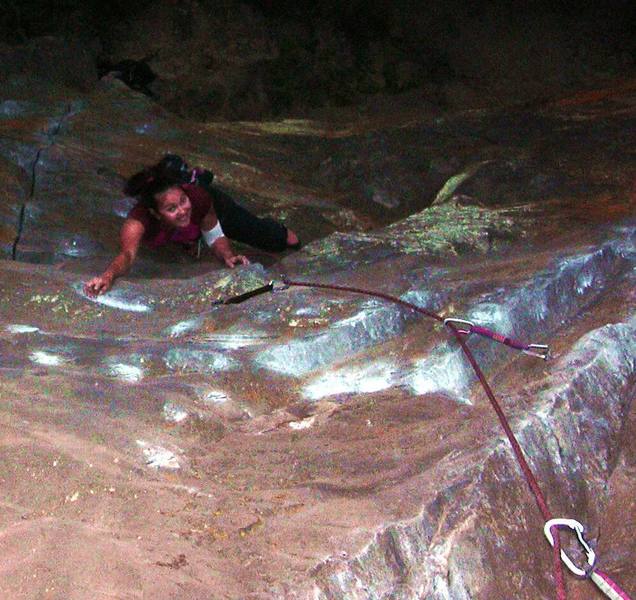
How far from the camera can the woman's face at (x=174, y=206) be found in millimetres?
3928

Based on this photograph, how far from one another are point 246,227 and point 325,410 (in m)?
2.23

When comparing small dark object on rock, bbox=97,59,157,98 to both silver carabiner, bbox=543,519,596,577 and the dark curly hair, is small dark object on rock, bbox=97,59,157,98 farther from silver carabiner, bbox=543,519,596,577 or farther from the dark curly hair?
silver carabiner, bbox=543,519,596,577

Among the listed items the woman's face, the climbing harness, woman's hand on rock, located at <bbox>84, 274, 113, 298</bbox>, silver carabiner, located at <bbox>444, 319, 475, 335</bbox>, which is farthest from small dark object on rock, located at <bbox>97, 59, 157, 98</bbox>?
silver carabiner, located at <bbox>444, 319, 475, 335</bbox>

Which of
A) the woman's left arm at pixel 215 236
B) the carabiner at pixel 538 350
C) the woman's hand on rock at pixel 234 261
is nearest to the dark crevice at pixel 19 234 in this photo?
the woman's left arm at pixel 215 236

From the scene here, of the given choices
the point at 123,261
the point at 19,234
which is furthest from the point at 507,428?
the point at 19,234

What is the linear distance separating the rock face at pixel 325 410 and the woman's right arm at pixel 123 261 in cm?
8

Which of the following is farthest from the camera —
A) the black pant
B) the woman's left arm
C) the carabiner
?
the black pant

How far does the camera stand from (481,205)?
4.62m

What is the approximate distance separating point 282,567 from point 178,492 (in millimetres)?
377

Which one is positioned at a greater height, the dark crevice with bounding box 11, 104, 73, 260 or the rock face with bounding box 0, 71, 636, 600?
the rock face with bounding box 0, 71, 636, 600

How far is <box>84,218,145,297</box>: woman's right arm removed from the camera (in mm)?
3428

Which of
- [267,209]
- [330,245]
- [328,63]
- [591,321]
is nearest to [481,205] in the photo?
[330,245]

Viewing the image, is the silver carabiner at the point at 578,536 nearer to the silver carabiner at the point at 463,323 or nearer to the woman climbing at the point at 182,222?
the silver carabiner at the point at 463,323

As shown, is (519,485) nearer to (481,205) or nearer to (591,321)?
(591,321)
